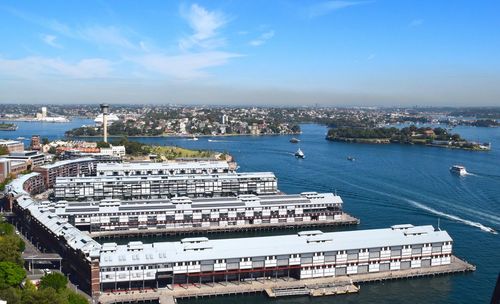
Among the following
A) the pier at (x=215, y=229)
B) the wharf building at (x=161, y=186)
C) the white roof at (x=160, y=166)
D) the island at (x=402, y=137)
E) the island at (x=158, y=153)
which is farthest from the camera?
the island at (x=402, y=137)

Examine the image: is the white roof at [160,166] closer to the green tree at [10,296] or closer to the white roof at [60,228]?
the white roof at [60,228]

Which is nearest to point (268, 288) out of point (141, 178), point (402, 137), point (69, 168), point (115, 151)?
point (141, 178)

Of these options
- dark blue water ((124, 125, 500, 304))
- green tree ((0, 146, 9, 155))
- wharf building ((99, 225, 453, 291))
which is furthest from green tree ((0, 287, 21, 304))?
green tree ((0, 146, 9, 155))

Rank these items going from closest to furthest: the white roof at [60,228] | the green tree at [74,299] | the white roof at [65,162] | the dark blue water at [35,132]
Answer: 1. the green tree at [74,299]
2. the white roof at [60,228]
3. the white roof at [65,162]
4. the dark blue water at [35,132]

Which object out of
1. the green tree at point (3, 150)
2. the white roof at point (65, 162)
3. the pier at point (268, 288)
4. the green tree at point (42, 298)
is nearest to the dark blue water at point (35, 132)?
the green tree at point (3, 150)

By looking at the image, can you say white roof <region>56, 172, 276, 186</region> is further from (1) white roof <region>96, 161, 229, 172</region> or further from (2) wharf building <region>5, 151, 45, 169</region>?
(2) wharf building <region>5, 151, 45, 169</region>

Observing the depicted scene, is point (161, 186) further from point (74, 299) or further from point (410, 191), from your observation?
point (74, 299)
